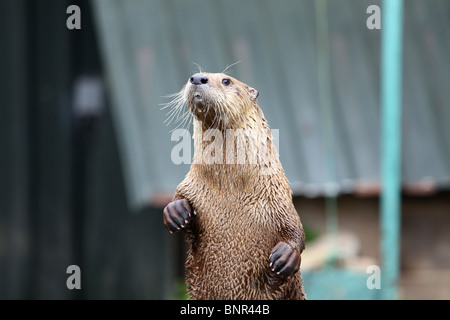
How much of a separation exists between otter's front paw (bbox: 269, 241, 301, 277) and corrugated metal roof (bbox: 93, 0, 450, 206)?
232cm

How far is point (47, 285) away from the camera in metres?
5.69

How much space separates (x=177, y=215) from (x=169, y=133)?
70.2 inches

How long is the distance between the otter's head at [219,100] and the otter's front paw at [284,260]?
361 millimetres

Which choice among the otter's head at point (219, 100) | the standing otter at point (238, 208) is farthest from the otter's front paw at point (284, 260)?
the otter's head at point (219, 100)

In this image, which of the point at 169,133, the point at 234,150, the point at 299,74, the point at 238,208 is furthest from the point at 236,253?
the point at 299,74

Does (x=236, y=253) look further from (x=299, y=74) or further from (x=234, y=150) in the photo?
(x=299, y=74)

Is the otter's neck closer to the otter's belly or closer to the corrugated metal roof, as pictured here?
the otter's belly

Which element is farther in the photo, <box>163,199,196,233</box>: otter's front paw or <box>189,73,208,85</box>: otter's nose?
<box>163,199,196,233</box>: otter's front paw

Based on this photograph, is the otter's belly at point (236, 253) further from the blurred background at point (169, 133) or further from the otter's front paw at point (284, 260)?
the blurred background at point (169, 133)

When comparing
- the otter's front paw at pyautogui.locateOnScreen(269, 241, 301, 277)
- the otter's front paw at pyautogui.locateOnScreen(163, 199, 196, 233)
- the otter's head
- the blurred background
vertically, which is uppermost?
the blurred background

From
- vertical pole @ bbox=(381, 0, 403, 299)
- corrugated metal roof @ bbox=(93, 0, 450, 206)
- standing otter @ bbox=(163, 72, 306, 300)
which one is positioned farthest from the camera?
corrugated metal roof @ bbox=(93, 0, 450, 206)

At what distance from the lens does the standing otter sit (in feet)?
5.21

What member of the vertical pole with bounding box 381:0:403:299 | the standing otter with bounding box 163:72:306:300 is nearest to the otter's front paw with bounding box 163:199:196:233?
the standing otter with bounding box 163:72:306:300

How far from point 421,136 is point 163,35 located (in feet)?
7.15
